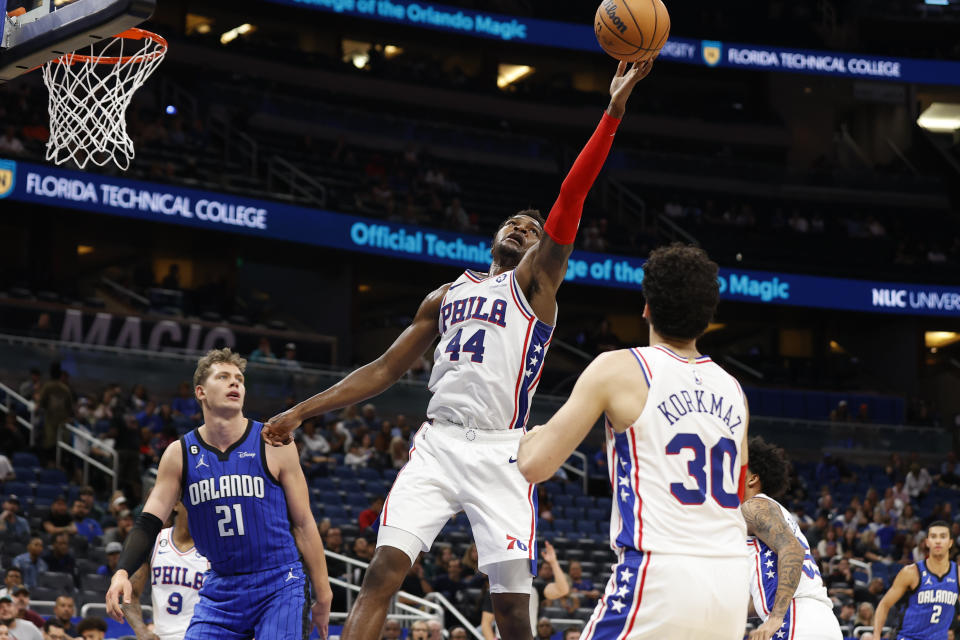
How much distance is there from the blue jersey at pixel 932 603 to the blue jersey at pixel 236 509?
6.01 m

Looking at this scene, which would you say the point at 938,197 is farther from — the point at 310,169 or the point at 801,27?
the point at 310,169

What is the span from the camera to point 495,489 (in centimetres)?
602

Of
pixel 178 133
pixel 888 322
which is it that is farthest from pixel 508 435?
pixel 888 322

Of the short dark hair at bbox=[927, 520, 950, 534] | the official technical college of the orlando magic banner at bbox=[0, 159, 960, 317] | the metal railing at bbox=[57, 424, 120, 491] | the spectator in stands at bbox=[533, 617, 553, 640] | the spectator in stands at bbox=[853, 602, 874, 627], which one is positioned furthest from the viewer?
the official technical college of the orlando magic banner at bbox=[0, 159, 960, 317]

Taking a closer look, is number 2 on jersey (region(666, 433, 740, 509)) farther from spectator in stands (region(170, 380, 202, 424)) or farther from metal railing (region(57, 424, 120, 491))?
spectator in stands (region(170, 380, 202, 424))

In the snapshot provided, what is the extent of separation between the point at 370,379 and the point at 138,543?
1346 mm

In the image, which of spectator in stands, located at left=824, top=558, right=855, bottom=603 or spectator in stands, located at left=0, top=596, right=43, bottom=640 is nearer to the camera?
spectator in stands, located at left=0, top=596, right=43, bottom=640

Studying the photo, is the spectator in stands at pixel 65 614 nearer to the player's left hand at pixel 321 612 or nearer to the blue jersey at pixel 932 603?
the player's left hand at pixel 321 612

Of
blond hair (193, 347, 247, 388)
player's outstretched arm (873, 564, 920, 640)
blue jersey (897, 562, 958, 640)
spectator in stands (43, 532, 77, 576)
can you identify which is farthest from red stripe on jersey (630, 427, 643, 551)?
spectator in stands (43, 532, 77, 576)

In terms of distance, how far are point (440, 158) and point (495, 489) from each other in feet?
88.6

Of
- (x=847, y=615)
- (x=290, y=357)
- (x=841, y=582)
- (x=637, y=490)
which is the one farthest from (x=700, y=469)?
(x=290, y=357)

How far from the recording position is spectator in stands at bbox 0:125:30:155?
73.3 feet

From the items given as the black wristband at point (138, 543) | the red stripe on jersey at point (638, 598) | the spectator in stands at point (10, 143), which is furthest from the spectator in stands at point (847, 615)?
the spectator in stands at point (10, 143)

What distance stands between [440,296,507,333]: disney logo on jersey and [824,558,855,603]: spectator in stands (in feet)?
37.6
